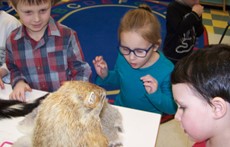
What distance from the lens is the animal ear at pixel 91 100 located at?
0.42m

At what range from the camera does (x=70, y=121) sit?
0.41 meters

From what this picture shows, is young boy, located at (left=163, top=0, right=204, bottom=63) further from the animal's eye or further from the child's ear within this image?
the animal's eye

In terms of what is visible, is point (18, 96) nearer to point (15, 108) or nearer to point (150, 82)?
point (15, 108)

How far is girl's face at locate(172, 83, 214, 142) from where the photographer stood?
593mm

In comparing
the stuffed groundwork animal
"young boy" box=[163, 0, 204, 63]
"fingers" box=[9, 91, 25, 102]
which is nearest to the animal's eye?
the stuffed groundwork animal

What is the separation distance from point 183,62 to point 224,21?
9.23ft

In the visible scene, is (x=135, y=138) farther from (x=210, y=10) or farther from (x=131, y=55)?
(x=210, y=10)

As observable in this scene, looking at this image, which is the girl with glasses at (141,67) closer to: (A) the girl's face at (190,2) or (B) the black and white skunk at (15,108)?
(B) the black and white skunk at (15,108)

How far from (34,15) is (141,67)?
492mm

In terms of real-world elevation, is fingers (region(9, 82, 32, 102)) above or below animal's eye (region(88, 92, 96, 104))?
below

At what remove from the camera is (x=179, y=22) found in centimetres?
161

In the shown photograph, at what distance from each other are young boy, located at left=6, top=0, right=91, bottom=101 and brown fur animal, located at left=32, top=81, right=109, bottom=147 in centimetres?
69

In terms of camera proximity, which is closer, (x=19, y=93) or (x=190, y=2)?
(x=19, y=93)

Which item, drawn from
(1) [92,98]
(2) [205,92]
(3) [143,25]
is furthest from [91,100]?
(3) [143,25]
